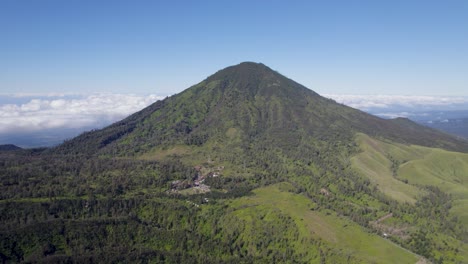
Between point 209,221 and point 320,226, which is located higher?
point 209,221

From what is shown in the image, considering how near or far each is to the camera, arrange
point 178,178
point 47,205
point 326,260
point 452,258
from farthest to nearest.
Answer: point 178,178, point 47,205, point 452,258, point 326,260

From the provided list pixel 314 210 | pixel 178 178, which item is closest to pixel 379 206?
pixel 314 210

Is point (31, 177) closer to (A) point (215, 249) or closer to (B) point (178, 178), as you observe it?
(B) point (178, 178)

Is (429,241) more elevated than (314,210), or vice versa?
(314,210)

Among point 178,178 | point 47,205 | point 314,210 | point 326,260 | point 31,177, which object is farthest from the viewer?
point 178,178

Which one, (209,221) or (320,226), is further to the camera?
(209,221)

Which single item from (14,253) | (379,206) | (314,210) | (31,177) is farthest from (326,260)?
(31,177)

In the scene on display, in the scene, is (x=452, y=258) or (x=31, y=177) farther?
(x=31, y=177)

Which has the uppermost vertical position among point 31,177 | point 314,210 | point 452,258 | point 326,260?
point 31,177
